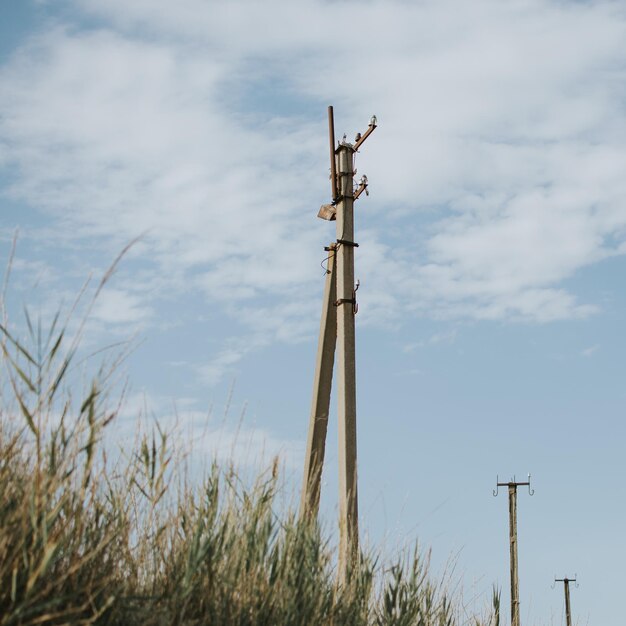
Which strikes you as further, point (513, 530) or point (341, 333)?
point (513, 530)

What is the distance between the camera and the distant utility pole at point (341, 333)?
8.66 meters

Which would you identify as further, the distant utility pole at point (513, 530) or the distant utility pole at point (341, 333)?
the distant utility pole at point (513, 530)

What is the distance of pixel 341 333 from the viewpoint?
9.01 m

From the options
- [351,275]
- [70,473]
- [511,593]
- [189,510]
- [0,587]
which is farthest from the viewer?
[511,593]

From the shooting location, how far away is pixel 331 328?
30.6ft

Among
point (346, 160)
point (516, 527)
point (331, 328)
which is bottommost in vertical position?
point (516, 527)

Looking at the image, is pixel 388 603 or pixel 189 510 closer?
pixel 189 510

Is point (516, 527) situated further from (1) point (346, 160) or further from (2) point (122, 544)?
(2) point (122, 544)

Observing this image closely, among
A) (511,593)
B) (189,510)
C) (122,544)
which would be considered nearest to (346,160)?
(189,510)

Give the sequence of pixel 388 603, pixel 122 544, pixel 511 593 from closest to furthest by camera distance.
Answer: pixel 122 544 < pixel 388 603 < pixel 511 593

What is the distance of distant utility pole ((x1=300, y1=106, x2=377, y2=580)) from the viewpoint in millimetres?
8664

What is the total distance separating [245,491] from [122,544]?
124 cm

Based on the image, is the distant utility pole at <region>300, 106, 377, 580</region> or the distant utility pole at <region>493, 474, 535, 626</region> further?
the distant utility pole at <region>493, 474, 535, 626</region>

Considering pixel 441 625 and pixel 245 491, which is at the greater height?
pixel 245 491
